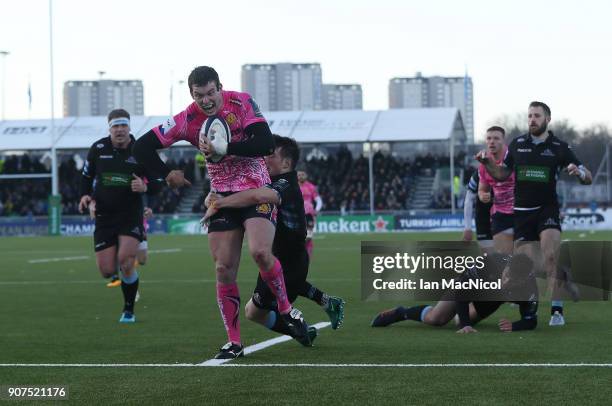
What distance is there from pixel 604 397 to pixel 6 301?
10.1 m

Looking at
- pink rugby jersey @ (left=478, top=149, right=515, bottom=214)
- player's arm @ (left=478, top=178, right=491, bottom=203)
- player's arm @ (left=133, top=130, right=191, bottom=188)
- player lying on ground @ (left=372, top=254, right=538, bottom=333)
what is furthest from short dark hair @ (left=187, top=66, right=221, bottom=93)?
pink rugby jersey @ (left=478, top=149, right=515, bottom=214)

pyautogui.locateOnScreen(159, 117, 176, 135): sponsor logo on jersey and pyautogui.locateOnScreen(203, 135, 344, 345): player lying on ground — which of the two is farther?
pyautogui.locateOnScreen(203, 135, 344, 345): player lying on ground

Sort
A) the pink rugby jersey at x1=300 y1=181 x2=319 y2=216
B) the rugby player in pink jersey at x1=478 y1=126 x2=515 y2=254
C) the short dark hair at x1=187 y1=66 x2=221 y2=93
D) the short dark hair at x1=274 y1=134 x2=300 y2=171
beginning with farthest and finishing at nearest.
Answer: the pink rugby jersey at x1=300 y1=181 x2=319 y2=216
the rugby player in pink jersey at x1=478 y1=126 x2=515 y2=254
the short dark hair at x1=274 y1=134 x2=300 y2=171
the short dark hair at x1=187 y1=66 x2=221 y2=93

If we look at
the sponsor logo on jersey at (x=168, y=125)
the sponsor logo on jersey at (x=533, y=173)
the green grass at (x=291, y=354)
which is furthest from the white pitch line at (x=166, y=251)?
the sponsor logo on jersey at (x=168, y=125)

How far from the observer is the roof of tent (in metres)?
50.2

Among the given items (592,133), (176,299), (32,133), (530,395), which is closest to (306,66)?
(592,133)

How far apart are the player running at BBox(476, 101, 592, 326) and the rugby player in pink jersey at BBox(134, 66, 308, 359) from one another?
359cm

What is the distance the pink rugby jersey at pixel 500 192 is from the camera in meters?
13.2

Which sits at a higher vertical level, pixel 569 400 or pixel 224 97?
pixel 224 97

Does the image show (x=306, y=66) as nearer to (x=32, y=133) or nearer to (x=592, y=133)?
(x=592, y=133)

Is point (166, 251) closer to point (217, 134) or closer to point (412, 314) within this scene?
point (412, 314)

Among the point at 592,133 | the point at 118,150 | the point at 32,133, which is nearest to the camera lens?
the point at 118,150

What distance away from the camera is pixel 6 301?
14609 millimetres

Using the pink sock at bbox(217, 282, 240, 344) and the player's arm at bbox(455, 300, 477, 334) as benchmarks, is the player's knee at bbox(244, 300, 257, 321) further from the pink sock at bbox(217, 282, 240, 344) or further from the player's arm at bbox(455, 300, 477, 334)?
the player's arm at bbox(455, 300, 477, 334)
